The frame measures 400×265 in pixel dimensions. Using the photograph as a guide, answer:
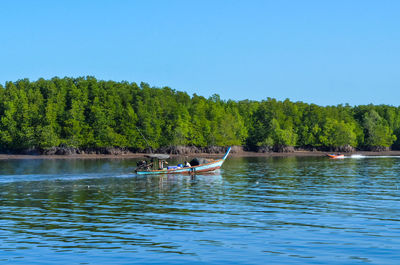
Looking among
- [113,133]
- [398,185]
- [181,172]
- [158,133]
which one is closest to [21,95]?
[113,133]

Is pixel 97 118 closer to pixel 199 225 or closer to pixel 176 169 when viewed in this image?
pixel 176 169

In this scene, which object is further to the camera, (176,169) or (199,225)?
(176,169)

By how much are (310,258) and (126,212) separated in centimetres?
1635

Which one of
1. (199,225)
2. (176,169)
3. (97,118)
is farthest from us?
(97,118)

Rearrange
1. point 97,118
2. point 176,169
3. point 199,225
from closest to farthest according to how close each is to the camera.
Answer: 1. point 199,225
2. point 176,169
3. point 97,118

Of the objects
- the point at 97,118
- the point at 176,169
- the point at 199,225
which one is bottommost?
the point at 199,225

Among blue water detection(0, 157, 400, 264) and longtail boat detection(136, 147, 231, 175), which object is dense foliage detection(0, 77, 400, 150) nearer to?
longtail boat detection(136, 147, 231, 175)

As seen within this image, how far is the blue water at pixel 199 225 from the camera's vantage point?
70.6ft

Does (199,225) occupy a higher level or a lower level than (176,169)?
lower

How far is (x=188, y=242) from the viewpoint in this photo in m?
24.1

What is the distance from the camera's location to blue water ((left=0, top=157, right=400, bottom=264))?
847 inches

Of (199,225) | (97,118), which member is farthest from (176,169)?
(97,118)

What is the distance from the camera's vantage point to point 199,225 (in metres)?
28.5

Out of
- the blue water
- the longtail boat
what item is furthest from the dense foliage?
the blue water
